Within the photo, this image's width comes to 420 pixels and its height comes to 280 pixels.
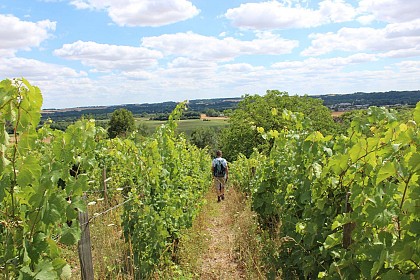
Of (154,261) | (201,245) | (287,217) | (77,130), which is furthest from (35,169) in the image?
(201,245)

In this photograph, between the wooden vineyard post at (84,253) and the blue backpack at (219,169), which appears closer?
the wooden vineyard post at (84,253)

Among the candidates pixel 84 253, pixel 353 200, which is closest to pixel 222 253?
pixel 84 253

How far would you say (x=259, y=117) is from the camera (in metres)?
31.5

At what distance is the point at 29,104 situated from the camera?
1809mm

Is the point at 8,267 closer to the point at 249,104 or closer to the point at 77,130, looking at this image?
the point at 77,130

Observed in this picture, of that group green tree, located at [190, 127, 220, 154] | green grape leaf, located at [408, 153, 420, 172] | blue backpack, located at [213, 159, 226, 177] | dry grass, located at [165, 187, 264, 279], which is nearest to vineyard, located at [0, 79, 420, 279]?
green grape leaf, located at [408, 153, 420, 172]

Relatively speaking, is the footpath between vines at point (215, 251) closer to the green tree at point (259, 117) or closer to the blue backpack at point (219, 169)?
the blue backpack at point (219, 169)

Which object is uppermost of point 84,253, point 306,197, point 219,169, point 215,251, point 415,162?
point 415,162

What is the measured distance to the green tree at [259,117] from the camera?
30.2 m

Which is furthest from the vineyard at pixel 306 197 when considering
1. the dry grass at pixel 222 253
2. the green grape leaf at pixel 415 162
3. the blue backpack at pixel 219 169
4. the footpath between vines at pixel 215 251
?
the blue backpack at pixel 219 169

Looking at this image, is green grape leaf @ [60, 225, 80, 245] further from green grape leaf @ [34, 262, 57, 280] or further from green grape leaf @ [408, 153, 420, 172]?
green grape leaf @ [408, 153, 420, 172]

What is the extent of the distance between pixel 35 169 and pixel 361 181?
6.61ft

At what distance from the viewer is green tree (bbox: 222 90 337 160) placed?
30.2m

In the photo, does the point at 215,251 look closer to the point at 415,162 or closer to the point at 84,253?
the point at 84,253
